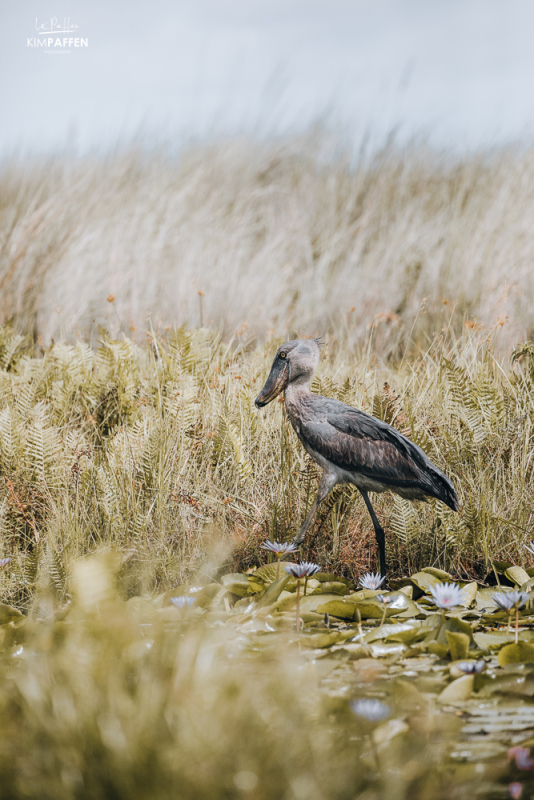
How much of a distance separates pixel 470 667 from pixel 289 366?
4.31 ft

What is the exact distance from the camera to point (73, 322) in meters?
6.17

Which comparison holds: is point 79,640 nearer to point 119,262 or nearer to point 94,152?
point 119,262

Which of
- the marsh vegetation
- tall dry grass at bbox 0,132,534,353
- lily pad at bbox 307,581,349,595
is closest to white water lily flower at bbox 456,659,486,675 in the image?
the marsh vegetation

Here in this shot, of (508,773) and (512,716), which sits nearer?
(508,773)

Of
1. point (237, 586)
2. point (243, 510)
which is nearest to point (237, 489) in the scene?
point (243, 510)

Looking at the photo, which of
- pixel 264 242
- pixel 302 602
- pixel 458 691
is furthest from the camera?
pixel 264 242

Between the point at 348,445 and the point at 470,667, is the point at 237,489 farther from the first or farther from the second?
the point at 470,667

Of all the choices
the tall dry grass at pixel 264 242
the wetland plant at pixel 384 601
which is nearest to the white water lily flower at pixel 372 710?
the wetland plant at pixel 384 601

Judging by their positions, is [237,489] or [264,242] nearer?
[237,489]

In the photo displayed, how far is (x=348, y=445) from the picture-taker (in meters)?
2.74

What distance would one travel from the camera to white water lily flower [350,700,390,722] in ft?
5.35

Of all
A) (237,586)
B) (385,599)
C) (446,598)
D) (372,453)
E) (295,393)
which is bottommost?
(237,586)

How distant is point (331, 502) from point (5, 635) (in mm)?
1471

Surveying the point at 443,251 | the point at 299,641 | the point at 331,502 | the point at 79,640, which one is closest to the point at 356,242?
the point at 443,251
